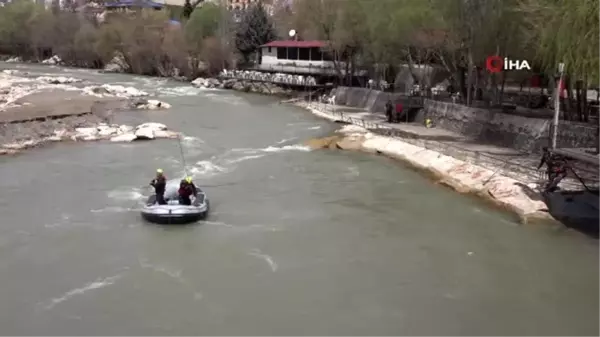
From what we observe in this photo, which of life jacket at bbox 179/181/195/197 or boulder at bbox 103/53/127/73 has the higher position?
boulder at bbox 103/53/127/73

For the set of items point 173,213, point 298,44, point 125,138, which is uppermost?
point 298,44

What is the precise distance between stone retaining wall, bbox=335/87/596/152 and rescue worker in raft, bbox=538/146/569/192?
14.4ft

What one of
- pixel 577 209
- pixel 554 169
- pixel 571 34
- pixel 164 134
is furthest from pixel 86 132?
pixel 577 209

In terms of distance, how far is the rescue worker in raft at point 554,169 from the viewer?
24375mm

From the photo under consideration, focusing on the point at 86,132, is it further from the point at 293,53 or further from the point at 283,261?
the point at 293,53

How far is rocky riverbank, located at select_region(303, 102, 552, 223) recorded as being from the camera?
2466 cm

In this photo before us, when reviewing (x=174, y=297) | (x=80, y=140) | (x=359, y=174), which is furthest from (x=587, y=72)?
(x=80, y=140)

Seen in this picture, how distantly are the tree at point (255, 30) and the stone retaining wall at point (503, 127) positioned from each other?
40.3 meters

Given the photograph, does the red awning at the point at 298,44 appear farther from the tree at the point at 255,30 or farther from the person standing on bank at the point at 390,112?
the person standing on bank at the point at 390,112

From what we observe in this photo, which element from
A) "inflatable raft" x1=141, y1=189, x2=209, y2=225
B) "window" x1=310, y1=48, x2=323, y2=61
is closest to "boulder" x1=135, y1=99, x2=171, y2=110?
"window" x1=310, y1=48, x2=323, y2=61

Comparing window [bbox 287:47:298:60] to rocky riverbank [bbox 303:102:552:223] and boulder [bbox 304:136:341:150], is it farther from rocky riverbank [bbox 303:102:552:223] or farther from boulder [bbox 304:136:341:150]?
boulder [bbox 304:136:341:150]

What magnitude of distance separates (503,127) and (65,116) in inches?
1235

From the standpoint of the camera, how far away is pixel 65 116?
48.7 meters

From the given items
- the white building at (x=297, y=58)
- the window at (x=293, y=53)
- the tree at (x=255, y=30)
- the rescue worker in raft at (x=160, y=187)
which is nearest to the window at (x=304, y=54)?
the white building at (x=297, y=58)
